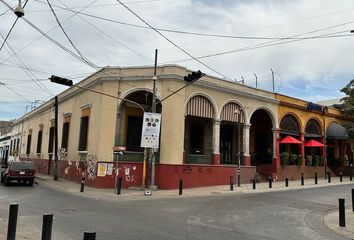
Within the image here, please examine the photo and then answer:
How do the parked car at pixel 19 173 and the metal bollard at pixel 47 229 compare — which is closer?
the metal bollard at pixel 47 229

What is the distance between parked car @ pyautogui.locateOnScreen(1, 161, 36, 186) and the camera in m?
26.1

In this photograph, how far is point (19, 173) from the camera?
26.3 meters

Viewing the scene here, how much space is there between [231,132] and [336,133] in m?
11.7

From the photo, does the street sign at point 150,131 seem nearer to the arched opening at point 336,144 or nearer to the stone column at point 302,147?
the stone column at point 302,147

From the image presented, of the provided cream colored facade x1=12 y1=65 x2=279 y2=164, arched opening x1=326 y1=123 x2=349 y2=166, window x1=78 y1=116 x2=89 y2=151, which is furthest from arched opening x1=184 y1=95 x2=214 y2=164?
arched opening x1=326 y1=123 x2=349 y2=166

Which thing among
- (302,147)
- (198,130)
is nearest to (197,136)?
(198,130)

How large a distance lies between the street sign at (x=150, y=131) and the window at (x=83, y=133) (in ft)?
28.9

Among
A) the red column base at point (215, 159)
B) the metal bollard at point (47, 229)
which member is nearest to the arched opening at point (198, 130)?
the red column base at point (215, 159)

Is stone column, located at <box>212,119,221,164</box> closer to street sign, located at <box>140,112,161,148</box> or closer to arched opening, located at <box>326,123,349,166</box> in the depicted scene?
street sign, located at <box>140,112,161,148</box>

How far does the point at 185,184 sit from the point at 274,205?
9.42 metres

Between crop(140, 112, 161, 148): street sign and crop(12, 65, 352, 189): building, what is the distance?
1333 mm

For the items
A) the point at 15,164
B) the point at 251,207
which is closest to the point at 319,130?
the point at 251,207

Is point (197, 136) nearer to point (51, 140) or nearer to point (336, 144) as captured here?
point (51, 140)

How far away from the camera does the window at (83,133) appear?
29.4m
